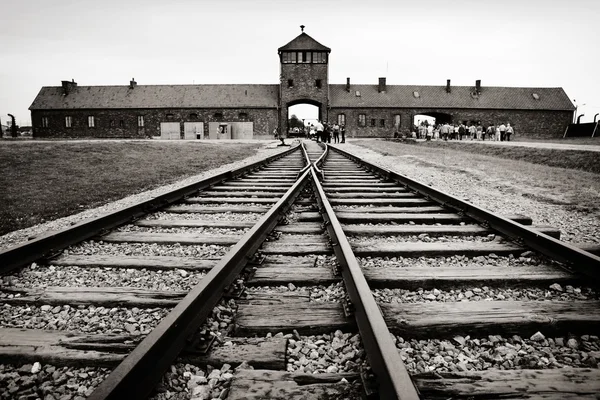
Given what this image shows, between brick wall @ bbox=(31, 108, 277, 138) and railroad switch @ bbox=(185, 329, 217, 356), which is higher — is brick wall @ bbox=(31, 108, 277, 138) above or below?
above

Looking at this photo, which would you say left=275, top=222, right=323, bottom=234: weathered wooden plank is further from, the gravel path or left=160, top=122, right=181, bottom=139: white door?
left=160, top=122, right=181, bottom=139: white door

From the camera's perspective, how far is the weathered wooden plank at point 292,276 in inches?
103

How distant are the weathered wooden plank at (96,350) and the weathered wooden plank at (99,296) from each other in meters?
0.37

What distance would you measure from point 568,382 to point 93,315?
234cm

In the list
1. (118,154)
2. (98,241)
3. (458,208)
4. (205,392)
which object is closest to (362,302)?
(205,392)

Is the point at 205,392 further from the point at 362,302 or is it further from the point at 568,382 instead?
the point at 568,382

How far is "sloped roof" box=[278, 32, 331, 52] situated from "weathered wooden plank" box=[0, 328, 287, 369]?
1970 inches

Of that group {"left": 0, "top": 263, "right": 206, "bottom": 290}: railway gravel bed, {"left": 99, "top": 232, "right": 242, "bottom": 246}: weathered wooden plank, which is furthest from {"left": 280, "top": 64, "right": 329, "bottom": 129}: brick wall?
{"left": 0, "top": 263, "right": 206, "bottom": 290}: railway gravel bed

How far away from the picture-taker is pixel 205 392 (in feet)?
5.19

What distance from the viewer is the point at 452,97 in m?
53.5

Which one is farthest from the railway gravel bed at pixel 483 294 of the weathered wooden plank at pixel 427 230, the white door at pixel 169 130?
the white door at pixel 169 130

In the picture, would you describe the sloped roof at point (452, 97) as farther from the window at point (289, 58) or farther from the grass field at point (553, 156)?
the grass field at point (553, 156)

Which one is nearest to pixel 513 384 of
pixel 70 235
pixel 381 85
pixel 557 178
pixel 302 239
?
pixel 302 239

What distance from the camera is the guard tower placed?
159 ft
